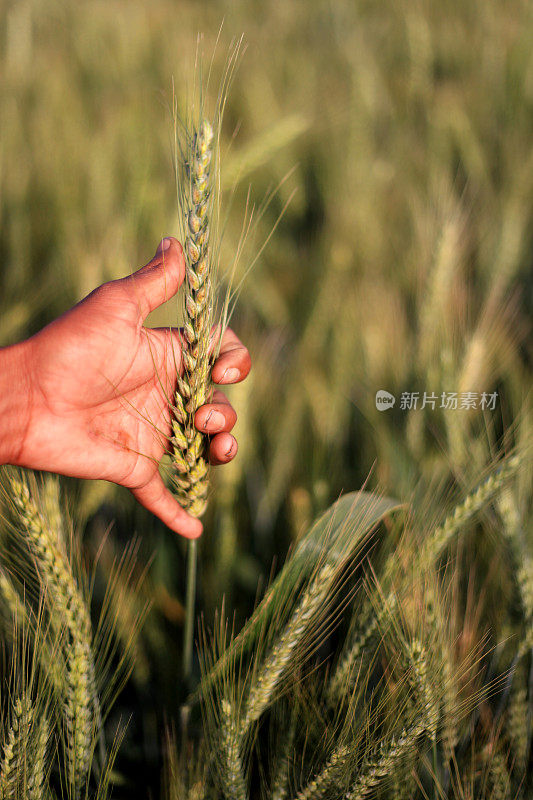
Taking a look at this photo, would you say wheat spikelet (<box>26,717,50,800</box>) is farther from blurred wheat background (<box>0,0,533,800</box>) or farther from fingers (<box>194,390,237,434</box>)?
fingers (<box>194,390,237,434</box>)

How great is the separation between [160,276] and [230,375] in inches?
7.9

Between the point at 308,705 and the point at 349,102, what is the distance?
283 cm

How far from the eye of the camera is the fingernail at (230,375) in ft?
3.09

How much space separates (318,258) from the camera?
7.54ft

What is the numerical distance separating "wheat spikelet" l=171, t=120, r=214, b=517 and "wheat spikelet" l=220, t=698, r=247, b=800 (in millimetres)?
293

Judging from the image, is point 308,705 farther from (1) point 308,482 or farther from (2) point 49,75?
(2) point 49,75

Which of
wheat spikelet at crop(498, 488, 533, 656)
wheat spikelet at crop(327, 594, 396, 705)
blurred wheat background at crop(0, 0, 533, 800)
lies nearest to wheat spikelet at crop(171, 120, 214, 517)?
blurred wheat background at crop(0, 0, 533, 800)

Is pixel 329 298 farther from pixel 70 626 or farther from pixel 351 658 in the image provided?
pixel 70 626

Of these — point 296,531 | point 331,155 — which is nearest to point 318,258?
point 331,155

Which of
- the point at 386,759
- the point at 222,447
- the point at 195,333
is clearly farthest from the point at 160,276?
the point at 386,759

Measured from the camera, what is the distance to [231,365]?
96 cm

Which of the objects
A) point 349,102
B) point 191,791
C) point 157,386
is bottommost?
point 191,791

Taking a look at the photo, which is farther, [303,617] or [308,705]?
[308,705]

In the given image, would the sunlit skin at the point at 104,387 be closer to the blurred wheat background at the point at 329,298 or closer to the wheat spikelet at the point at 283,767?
the blurred wheat background at the point at 329,298
